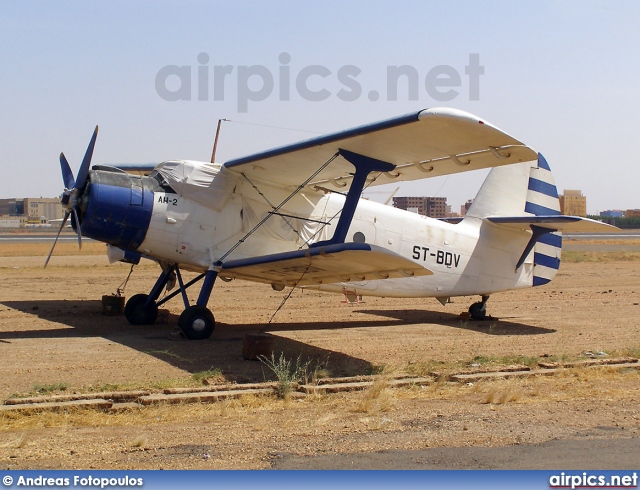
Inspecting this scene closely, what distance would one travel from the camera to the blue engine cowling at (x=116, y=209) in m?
12.0

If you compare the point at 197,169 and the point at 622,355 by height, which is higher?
the point at 197,169

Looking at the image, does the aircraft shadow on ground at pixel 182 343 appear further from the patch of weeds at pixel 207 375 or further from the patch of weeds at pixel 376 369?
the patch of weeds at pixel 207 375

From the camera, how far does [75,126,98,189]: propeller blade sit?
39.5 ft

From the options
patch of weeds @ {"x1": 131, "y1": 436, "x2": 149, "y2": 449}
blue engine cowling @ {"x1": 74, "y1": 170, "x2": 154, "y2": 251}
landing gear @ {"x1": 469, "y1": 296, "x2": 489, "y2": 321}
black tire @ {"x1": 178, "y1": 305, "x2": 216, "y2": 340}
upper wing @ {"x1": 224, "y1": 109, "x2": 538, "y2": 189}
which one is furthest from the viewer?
landing gear @ {"x1": 469, "y1": 296, "x2": 489, "y2": 321}

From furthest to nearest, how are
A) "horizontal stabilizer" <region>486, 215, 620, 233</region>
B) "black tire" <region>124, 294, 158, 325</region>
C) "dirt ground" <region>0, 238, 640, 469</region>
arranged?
"black tire" <region>124, 294, 158, 325</region>
"horizontal stabilizer" <region>486, 215, 620, 233</region>
"dirt ground" <region>0, 238, 640, 469</region>

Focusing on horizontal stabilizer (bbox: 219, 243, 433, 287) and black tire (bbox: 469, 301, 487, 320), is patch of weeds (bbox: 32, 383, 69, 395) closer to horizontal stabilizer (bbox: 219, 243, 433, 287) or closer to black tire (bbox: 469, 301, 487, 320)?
horizontal stabilizer (bbox: 219, 243, 433, 287)

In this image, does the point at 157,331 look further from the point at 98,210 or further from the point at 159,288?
the point at 98,210

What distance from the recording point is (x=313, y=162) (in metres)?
12.4

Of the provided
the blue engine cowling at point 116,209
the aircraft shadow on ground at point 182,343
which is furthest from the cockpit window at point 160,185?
the aircraft shadow on ground at point 182,343

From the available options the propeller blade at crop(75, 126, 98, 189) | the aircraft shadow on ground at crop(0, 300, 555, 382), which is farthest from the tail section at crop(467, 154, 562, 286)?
the propeller blade at crop(75, 126, 98, 189)

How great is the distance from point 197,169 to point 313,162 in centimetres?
209

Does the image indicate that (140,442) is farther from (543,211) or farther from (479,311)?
(543,211)

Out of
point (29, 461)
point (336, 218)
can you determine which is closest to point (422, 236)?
point (336, 218)

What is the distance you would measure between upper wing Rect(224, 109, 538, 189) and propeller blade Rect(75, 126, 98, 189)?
88.5 inches
